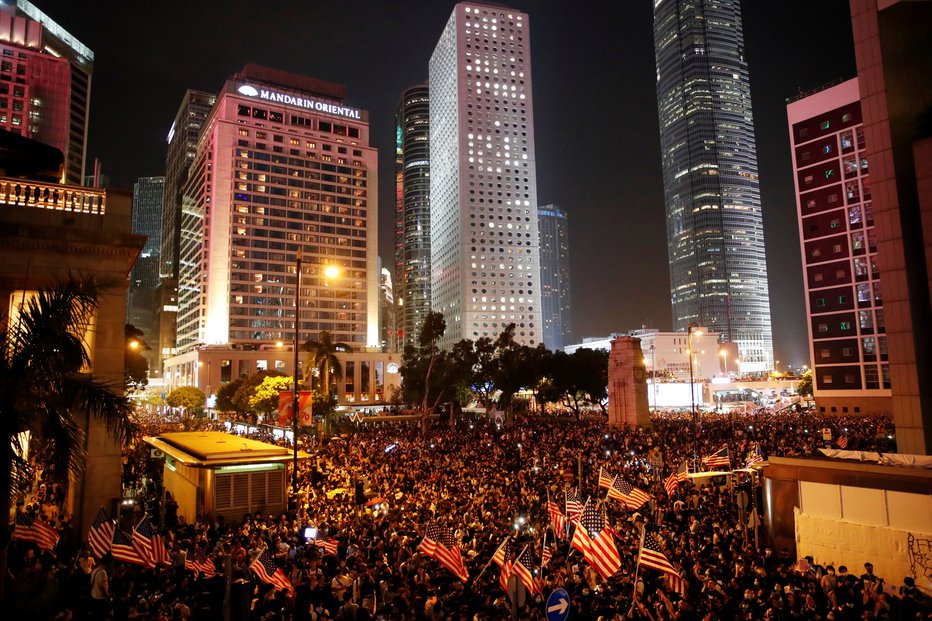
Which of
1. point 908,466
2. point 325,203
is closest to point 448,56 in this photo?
point 325,203

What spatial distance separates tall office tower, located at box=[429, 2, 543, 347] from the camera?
551ft

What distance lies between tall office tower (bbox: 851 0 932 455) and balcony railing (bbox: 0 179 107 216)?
23837 mm

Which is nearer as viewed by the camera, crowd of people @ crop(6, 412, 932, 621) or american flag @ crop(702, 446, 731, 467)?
crowd of people @ crop(6, 412, 932, 621)

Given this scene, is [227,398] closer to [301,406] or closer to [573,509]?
[301,406]

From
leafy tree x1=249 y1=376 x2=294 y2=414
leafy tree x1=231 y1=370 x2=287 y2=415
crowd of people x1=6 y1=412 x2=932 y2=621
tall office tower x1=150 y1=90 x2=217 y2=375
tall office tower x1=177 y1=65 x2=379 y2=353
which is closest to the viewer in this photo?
crowd of people x1=6 y1=412 x2=932 y2=621

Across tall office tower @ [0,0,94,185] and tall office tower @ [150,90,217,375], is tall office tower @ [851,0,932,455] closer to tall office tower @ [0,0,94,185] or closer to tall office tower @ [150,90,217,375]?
tall office tower @ [0,0,94,185]

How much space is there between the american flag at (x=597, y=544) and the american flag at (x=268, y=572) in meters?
6.00

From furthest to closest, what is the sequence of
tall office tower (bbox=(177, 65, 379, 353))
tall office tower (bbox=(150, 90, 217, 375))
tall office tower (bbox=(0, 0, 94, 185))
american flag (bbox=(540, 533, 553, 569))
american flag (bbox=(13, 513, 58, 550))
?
1. tall office tower (bbox=(150, 90, 217, 375))
2. tall office tower (bbox=(177, 65, 379, 353))
3. tall office tower (bbox=(0, 0, 94, 185))
4. american flag (bbox=(540, 533, 553, 569))
5. american flag (bbox=(13, 513, 58, 550))

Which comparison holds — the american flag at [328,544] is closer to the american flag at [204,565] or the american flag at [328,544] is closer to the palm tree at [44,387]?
the american flag at [204,565]

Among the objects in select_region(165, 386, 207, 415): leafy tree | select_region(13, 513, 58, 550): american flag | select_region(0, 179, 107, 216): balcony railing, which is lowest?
select_region(13, 513, 58, 550): american flag

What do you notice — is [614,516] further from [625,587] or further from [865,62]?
[865,62]

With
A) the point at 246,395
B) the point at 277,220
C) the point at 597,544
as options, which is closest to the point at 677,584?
the point at 597,544

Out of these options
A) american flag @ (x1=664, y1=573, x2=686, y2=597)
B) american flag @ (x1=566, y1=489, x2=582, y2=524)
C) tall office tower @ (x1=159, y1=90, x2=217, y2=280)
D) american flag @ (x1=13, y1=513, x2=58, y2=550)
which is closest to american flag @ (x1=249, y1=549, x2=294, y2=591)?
american flag @ (x1=13, y1=513, x2=58, y2=550)

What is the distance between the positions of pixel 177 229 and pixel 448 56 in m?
94.6
